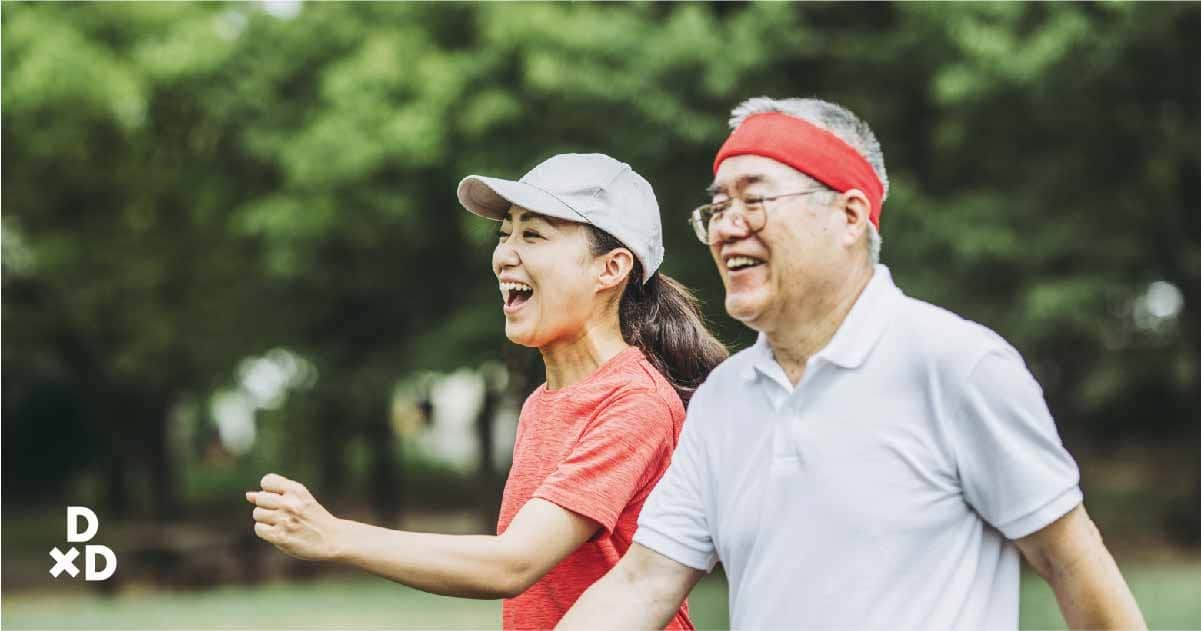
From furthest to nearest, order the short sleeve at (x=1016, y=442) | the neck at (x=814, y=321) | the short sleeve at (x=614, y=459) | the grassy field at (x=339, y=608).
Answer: the grassy field at (x=339, y=608)
the short sleeve at (x=614, y=459)
the neck at (x=814, y=321)
the short sleeve at (x=1016, y=442)

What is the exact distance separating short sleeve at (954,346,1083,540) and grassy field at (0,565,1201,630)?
11.2m

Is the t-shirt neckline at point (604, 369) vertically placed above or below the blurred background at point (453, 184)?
below

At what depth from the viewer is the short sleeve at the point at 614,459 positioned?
9.70 feet

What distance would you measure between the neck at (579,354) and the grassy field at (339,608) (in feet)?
34.1

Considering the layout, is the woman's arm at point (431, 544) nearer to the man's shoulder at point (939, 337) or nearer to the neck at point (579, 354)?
the neck at point (579, 354)

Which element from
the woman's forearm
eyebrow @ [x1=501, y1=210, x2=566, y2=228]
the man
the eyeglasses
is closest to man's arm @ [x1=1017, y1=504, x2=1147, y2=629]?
the man

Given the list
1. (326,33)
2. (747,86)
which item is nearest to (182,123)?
(326,33)

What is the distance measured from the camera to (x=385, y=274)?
804 inches

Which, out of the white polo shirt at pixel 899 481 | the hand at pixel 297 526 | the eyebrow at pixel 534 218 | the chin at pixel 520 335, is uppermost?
the eyebrow at pixel 534 218

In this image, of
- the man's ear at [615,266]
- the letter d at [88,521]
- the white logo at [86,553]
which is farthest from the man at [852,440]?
the letter d at [88,521]

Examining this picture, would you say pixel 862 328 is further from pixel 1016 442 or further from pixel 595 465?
pixel 595 465

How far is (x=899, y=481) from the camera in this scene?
94.5 inches

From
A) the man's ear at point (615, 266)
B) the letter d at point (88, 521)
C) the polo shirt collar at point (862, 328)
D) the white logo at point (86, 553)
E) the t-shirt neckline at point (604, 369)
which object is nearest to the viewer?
the polo shirt collar at point (862, 328)

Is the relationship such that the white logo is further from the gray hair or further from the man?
the gray hair
